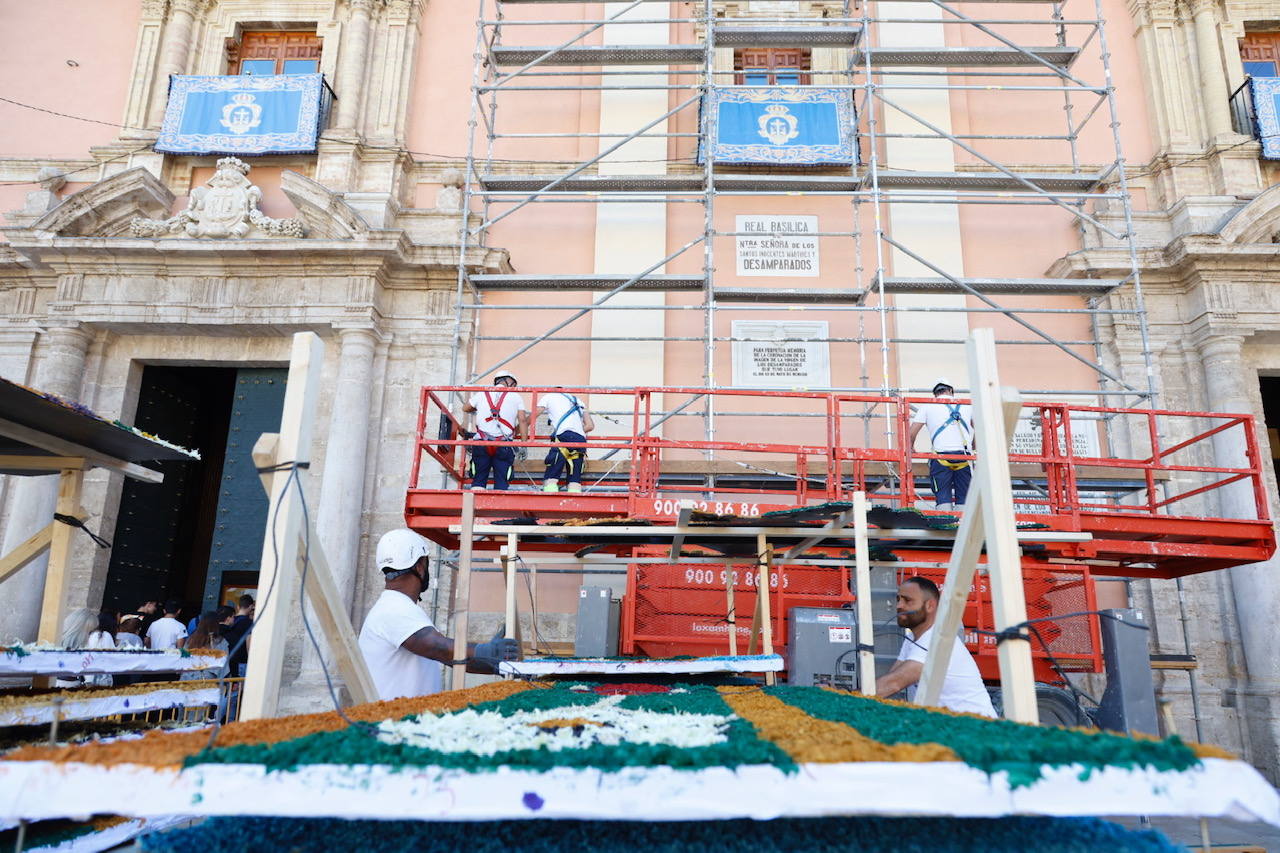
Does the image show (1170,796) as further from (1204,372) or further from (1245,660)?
(1204,372)

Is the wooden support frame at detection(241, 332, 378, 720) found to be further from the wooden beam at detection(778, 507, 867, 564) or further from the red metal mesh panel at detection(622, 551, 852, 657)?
the red metal mesh panel at detection(622, 551, 852, 657)

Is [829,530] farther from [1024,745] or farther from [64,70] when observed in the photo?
[64,70]

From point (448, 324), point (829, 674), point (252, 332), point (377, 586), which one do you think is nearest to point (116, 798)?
point (829, 674)

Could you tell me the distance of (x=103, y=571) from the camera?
11922 mm

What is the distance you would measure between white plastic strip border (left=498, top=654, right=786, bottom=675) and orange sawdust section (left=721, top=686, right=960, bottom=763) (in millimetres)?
1711

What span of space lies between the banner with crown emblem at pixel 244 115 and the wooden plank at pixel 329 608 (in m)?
10.8

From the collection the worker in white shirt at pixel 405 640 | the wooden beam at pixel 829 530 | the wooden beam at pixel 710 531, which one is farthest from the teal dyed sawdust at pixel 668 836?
the wooden beam at pixel 710 531

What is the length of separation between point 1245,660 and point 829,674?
257 inches

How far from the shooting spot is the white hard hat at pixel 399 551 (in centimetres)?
472

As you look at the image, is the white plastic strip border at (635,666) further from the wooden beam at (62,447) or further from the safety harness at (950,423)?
the safety harness at (950,423)

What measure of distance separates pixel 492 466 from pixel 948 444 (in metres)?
4.45

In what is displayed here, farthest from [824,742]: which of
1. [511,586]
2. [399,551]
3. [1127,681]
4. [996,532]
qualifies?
[1127,681]

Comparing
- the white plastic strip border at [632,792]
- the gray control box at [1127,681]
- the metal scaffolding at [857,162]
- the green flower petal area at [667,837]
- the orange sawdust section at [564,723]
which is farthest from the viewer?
the metal scaffolding at [857,162]

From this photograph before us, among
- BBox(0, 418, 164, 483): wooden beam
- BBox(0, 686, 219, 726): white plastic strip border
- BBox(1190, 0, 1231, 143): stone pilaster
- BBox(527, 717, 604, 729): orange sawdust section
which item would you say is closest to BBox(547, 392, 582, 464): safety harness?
BBox(0, 418, 164, 483): wooden beam
